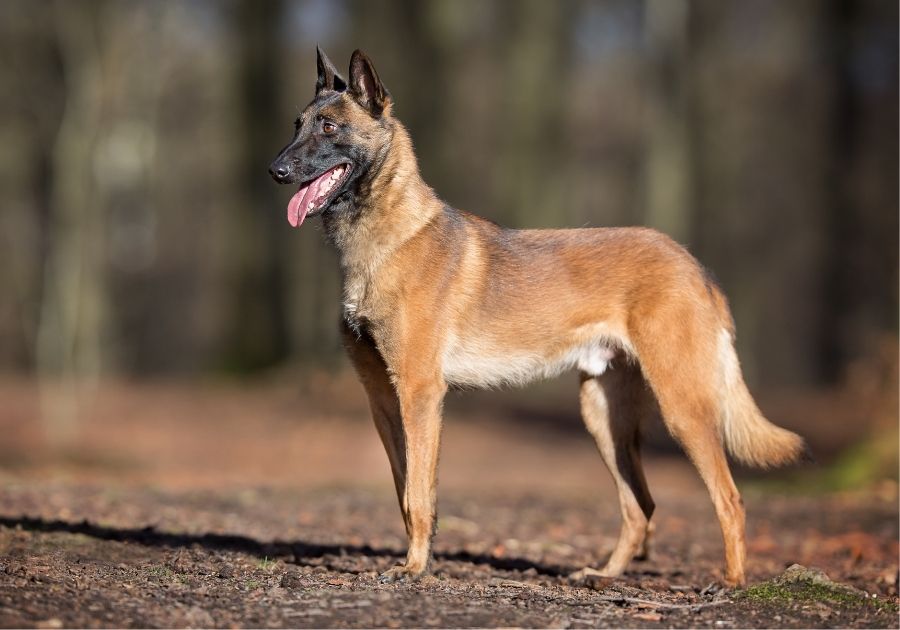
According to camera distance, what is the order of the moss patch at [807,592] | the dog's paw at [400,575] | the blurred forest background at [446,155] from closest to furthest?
1. the moss patch at [807,592]
2. the dog's paw at [400,575]
3. the blurred forest background at [446,155]

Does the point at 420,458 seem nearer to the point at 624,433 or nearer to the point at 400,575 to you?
the point at 400,575

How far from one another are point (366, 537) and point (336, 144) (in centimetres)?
303

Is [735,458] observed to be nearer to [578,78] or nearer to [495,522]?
[495,522]

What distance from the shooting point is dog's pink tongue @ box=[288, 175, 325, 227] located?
239 inches

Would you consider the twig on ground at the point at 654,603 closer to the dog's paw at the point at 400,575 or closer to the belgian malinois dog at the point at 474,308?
the belgian malinois dog at the point at 474,308

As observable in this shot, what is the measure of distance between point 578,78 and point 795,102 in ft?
22.3

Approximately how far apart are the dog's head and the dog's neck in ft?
0.20

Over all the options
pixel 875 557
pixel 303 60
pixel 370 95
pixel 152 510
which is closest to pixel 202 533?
pixel 152 510

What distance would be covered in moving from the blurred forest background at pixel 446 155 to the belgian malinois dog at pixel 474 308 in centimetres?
639

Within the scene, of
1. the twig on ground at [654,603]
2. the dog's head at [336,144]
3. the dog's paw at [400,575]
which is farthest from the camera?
the dog's head at [336,144]

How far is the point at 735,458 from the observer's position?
654cm

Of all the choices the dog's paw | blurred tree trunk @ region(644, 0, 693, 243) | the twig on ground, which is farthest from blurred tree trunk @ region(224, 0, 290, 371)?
the twig on ground

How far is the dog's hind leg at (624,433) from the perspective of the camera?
6.88 meters

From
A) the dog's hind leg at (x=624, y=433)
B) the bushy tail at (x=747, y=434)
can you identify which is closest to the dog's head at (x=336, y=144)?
the dog's hind leg at (x=624, y=433)
